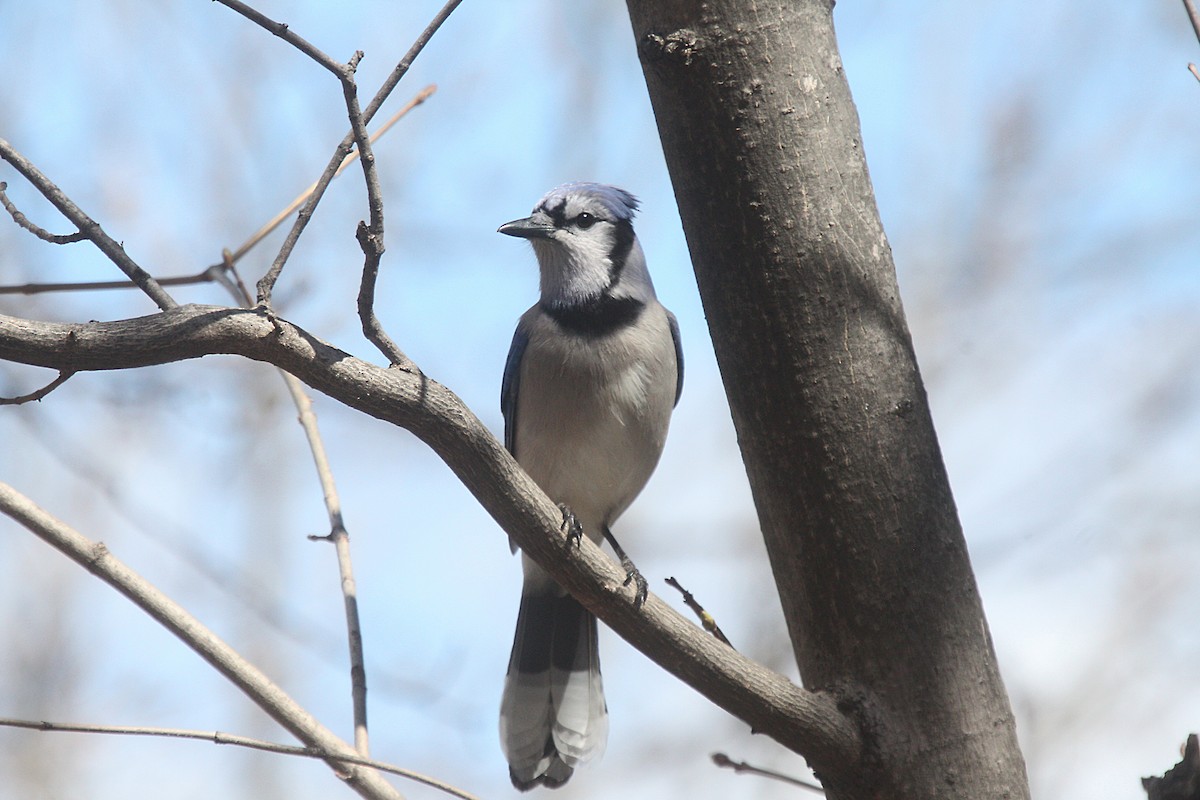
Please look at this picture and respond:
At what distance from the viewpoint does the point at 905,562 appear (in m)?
1.88

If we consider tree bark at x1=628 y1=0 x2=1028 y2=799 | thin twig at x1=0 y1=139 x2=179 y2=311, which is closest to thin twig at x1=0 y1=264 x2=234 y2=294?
thin twig at x1=0 y1=139 x2=179 y2=311

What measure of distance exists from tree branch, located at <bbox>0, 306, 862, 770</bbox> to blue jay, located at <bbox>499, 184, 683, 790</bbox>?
1282mm

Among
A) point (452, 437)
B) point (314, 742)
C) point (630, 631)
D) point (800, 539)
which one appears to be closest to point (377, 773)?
point (314, 742)

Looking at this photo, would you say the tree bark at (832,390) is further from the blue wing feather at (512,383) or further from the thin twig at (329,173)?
the blue wing feather at (512,383)

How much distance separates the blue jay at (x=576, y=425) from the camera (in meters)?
3.10

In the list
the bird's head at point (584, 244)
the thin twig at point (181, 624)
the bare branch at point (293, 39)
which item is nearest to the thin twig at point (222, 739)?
the thin twig at point (181, 624)

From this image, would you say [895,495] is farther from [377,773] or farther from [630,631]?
[377,773]

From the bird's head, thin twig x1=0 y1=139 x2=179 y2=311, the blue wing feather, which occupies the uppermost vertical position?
the bird's head

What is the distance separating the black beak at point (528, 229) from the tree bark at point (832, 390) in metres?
1.72

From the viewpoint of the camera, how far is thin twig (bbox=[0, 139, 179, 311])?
1.59 meters

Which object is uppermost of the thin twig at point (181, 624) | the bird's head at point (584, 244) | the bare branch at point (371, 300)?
the bird's head at point (584, 244)

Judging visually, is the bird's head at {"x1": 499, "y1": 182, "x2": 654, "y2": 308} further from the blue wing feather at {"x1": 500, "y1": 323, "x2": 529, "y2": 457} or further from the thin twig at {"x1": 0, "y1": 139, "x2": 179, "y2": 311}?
the thin twig at {"x1": 0, "y1": 139, "x2": 179, "y2": 311}

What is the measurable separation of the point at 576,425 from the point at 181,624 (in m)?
1.62

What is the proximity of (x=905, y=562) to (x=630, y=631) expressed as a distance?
1.63 ft
